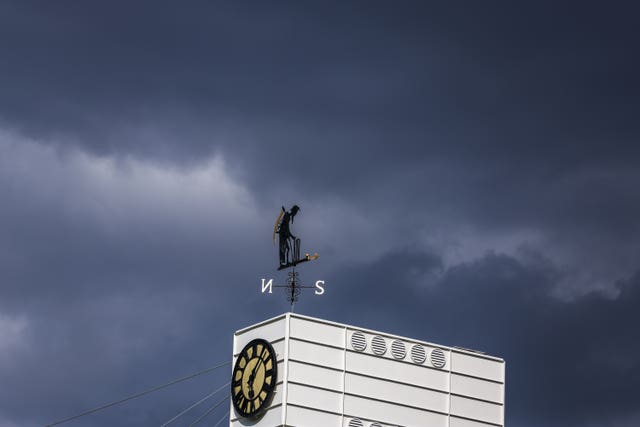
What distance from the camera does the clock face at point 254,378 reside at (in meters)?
91.3

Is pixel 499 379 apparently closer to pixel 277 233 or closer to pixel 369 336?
pixel 369 336

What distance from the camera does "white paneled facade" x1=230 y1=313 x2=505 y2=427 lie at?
9088cm

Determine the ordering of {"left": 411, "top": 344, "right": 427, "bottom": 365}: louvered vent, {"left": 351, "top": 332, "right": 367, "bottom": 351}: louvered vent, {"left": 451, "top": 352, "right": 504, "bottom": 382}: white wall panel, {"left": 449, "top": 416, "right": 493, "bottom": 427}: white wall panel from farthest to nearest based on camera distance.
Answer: {"left": 451, "top": 352, "right": 504, "bottom": 382}: white wall panel < {"left": 411, "top": 344, "right": 427, "bottom": 365}: louvered vent < {"left": 449, "top": 416, "right": 493, "bottom": 427}: white wall panel < {"left": 351, "top": 332, "right": 367, "bottom": 351}: louvered vent

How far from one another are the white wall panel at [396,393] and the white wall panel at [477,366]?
2.04 m

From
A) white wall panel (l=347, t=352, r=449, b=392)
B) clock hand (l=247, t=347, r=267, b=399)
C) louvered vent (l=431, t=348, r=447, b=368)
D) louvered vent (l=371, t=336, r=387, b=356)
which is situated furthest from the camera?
louvered vent (l=431, t=348, r=447, b=368)

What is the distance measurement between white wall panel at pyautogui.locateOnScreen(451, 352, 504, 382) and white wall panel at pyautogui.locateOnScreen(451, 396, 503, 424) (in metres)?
1.59

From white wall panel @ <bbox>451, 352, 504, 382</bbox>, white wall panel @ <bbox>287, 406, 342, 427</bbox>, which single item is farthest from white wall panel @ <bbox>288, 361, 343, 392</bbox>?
white wall panel @ <bbox>451, 352, 504, 382</bbox>

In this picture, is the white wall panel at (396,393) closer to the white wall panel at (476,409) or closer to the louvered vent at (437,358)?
the white wall panel at (476,409)

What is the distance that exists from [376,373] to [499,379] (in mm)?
8326

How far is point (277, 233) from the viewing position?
98688mm

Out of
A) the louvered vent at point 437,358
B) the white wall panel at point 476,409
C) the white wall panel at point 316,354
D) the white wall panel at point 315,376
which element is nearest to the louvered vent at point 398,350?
the louvered vent at point 437,358

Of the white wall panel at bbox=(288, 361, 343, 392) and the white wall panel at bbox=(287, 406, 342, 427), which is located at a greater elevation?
the white wall panel at bbox=(288, 361, 343, 392)

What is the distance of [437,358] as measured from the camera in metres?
96.1

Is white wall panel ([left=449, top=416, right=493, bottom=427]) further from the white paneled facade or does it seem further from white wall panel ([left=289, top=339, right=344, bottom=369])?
white wall panel ([left=289, top=339, right=344, bottom=369])
